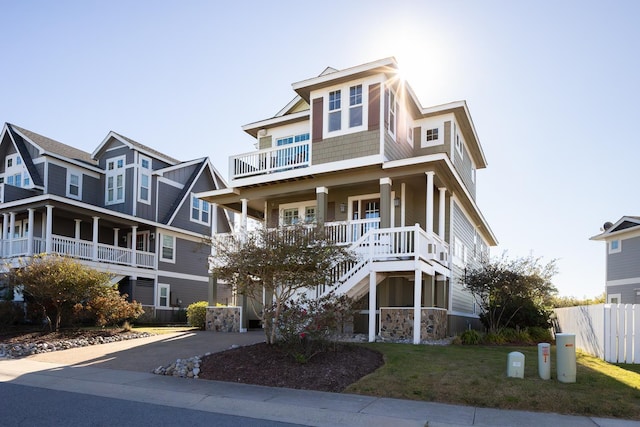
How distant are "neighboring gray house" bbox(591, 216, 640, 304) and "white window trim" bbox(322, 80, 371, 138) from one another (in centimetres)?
1775

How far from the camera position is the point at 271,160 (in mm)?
19938

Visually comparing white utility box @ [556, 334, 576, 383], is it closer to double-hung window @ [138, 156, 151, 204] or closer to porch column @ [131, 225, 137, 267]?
porch column @ [131, 225, 137, 267]

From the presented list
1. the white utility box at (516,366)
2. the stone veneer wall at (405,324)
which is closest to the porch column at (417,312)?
the stone veneer wall at (405,324)

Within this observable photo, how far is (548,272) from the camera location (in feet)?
57.3

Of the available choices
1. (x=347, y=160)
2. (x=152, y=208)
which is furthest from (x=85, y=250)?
(x=347, y=160)

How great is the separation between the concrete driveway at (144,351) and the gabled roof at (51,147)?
16112 millimetres

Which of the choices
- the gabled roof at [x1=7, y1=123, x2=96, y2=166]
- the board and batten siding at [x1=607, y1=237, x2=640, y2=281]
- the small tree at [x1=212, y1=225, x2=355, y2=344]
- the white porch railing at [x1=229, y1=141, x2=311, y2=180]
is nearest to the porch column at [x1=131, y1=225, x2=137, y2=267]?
the gabled roof at [x1=7, y1=123, x2=96, y2=166]

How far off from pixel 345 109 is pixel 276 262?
8.23m

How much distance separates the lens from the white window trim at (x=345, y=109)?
58.6ft

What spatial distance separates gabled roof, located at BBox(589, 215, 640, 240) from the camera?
90.0 feet

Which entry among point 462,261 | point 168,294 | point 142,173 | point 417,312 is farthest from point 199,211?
point 417,312

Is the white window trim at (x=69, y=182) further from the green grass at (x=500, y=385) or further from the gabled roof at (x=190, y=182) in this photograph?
the green grass at (x=500, y=385)

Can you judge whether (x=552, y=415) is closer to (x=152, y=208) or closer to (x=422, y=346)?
(x=422, y=346)

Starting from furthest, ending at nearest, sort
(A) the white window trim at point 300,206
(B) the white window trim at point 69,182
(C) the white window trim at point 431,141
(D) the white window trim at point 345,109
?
(B) the white window trim at point 69,182, (A) the white window trim at point 300,206, (C) the white window trim at point 431,141, (D) the white window trim at point 345,109
